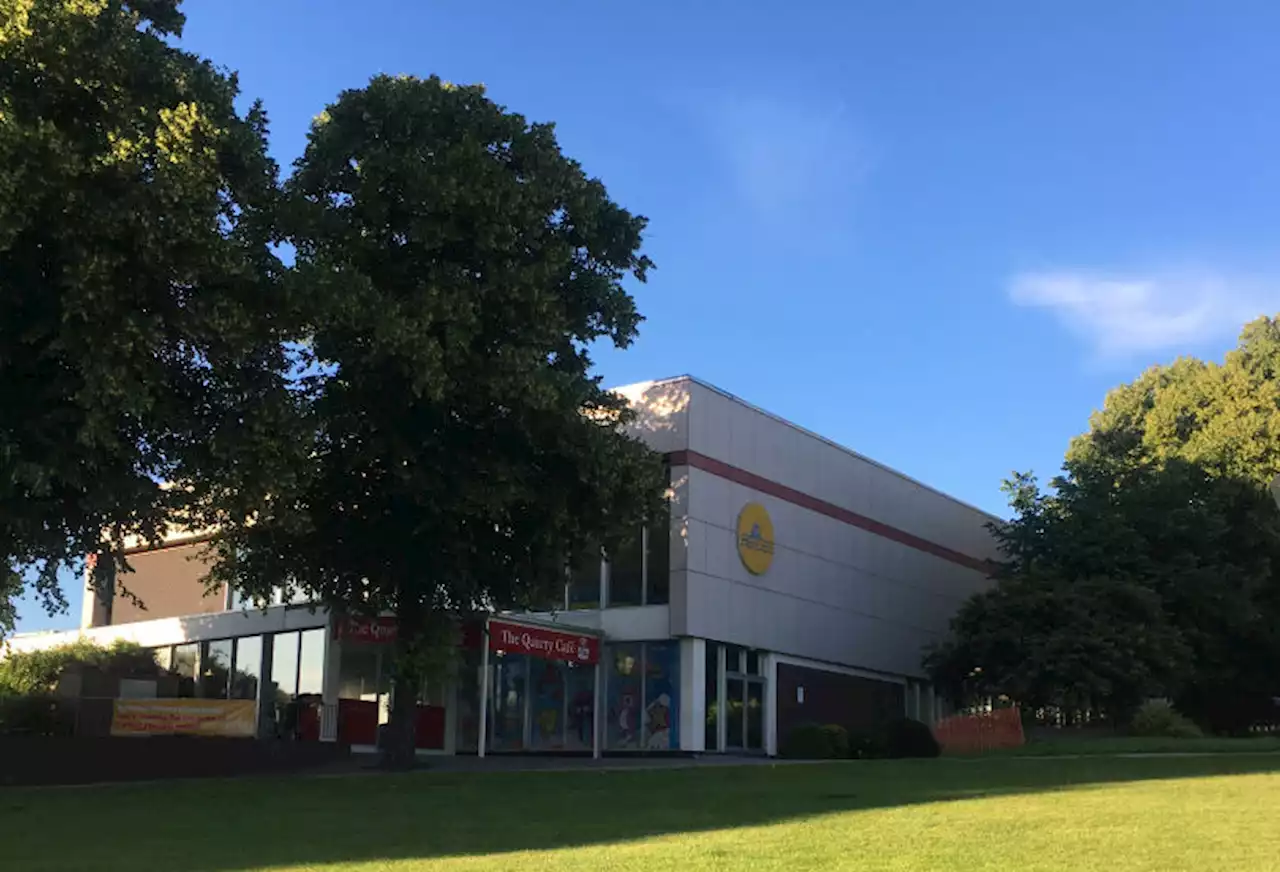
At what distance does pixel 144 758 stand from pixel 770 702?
14925 mm

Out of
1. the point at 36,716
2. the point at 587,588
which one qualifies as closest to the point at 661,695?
the point at 587,588

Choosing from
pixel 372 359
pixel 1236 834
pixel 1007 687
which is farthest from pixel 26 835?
pixel 1007 687

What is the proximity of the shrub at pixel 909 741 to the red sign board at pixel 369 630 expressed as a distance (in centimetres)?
1126

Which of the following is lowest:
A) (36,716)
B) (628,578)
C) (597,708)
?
(36,716)

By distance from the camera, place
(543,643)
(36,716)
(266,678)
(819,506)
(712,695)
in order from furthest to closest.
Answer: (819,506) → (266,678) → (712,695) → (543,643) → (36,716)

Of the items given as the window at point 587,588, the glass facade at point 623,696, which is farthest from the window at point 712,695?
the window at point 587,588

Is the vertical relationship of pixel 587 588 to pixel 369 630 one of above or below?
above

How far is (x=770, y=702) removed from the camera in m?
30.7

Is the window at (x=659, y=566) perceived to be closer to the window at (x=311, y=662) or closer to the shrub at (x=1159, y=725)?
the window at (x=311, y=662)

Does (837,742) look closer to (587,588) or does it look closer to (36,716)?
(587,588)

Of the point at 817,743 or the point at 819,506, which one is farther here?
the point at 819,506

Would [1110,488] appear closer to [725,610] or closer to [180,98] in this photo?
[725,610]

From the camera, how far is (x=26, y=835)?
13266 mm

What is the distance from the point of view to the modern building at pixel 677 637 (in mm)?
28500
